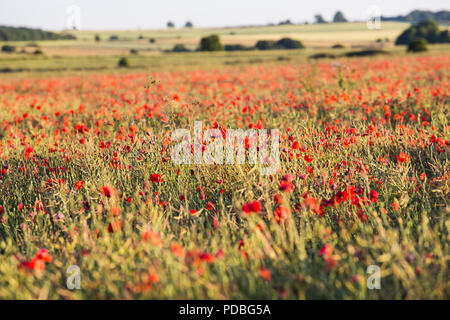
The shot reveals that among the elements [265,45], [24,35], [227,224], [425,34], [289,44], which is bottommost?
[227,224]

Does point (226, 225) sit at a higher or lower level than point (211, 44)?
lower

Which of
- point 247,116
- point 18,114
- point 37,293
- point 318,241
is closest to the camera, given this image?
point 37,293

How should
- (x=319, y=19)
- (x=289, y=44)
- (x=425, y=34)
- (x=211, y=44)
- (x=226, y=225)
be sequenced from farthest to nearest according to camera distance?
1. (x=319, y=19)
2. (x=425, y=34)
3. (x=289, y=44)
4. (x=211, y=44)
5. (x=226, y=225)

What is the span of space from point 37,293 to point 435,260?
196 centimetres

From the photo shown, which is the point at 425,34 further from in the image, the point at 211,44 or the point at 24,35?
the point at 24,35

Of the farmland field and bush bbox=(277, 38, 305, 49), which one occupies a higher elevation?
bush bbox=(277, 38, 305, 49)

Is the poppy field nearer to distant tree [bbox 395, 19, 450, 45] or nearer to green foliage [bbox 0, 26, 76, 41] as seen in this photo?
distant tree [bbox 395, 19, 450, 45]

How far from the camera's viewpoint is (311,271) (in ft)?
6.85

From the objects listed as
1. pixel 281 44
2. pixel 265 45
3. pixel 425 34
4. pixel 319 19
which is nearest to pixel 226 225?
pixel 265 45

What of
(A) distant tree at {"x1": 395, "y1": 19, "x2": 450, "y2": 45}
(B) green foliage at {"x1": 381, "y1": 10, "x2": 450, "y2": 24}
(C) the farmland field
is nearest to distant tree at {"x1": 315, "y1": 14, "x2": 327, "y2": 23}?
(B) green foliage at {"x1": 381, "y1": 10, "x2": 450, "y2": 24}

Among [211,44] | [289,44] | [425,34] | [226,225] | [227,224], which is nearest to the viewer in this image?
[226,225]
